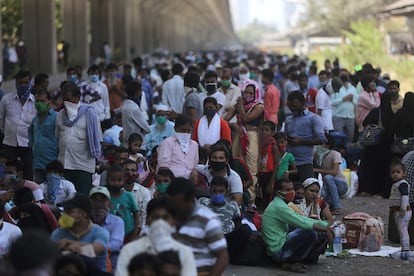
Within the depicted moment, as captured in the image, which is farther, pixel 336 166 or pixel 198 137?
pixel 336 166

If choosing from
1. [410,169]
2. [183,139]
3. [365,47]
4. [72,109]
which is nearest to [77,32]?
[365,47]

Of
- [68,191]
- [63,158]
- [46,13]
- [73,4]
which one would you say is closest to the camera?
[68,191]

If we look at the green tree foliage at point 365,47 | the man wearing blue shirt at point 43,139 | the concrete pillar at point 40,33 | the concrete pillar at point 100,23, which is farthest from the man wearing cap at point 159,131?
the concrete pillar at point 100,23

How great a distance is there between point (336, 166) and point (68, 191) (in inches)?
206

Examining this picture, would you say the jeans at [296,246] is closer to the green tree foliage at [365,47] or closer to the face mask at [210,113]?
the face mask at [210,113]

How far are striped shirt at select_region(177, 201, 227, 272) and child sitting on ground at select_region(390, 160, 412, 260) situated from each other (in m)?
4.47

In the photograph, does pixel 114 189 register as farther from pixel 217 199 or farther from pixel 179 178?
pixel 179 178

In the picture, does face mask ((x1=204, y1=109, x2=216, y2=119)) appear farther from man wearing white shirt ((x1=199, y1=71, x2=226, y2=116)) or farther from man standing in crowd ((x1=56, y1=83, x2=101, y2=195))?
man wearing white shirt ((x1=199, y1=71, x2=226, y2=116))

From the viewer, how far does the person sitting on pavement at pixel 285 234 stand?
33.6ft

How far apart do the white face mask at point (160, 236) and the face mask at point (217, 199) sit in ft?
9.86

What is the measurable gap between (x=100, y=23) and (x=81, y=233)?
46.5m

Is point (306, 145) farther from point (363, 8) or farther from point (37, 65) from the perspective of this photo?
Result: point (363, 8)

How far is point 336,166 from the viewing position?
14883 millimetres


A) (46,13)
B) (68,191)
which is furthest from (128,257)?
(46,13)
